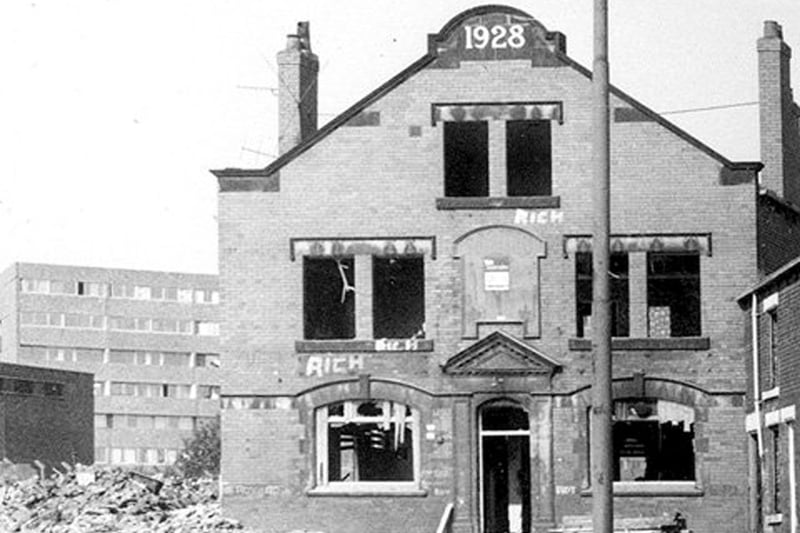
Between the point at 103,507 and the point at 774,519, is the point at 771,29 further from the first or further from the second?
the point at 103,507

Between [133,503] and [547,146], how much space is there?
11.6 meters

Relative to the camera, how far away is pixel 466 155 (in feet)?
121

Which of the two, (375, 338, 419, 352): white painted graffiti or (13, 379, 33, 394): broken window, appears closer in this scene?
(375, 338, 419, 352): white painted graffiti

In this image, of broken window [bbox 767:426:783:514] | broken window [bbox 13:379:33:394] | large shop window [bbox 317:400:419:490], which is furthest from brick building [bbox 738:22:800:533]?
broken window [bbox 13:379:33:394]

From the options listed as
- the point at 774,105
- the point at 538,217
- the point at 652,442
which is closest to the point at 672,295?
the point at 652,442

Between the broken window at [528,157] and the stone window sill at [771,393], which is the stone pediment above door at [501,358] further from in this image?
the stone window sill at [771,393]

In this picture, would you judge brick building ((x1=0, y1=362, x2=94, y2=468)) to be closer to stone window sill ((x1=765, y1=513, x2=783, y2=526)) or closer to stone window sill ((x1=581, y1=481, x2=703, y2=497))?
stone window sill ((x1=581, y1=481, x2=703, y2=497))

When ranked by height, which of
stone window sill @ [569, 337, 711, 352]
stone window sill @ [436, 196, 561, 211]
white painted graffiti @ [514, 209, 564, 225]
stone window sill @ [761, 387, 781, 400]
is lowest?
stone window sill @ [761, 387, 781, 400]

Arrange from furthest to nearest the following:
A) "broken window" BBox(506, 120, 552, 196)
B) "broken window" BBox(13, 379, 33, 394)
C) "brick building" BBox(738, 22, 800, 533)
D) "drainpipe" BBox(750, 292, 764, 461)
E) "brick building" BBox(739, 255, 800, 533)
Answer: "broken window" BBox(13, 379, 33, 394)
"broken window" BBox(506, 120, 552, 196)
"drainpipe" BBox(750, 292, 764, 461)
"brick building" BBox(738, 22, 800, 533)
"brick building" BBox(739, 255, 800, 533)

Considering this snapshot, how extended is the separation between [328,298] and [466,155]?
4.11 m

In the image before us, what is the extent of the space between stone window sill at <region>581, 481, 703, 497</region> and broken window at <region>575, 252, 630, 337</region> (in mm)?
3025

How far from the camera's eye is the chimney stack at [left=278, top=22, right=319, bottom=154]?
38.8 metres

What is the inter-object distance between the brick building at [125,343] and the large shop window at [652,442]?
88988 mm

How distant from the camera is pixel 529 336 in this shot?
1422 inches
